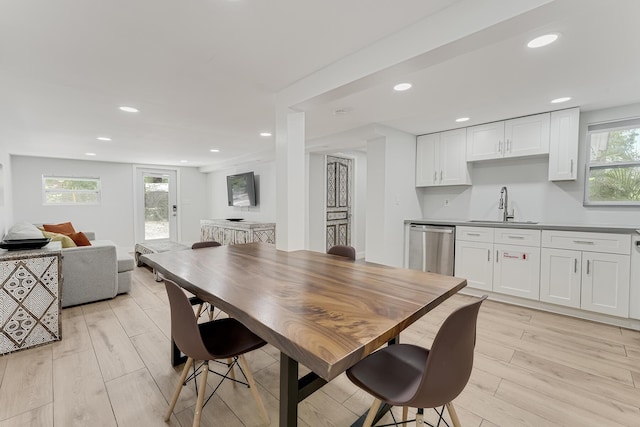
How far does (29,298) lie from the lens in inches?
93.0

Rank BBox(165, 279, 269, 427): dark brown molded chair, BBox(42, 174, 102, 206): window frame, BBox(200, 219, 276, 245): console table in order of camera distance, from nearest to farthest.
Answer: BBox(165, 279, 269, 427): dark brown molded chair < BBox(200, 219, 276, 245): console table < BBox(42, 174, 102, 206): window frame

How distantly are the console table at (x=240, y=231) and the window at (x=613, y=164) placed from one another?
4.83 meters

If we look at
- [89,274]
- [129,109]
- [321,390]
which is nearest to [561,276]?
[321,390]

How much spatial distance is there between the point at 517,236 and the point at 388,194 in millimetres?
1545

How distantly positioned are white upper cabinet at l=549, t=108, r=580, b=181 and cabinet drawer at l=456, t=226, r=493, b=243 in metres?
0.91

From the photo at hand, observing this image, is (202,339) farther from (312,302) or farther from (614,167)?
(614,167)

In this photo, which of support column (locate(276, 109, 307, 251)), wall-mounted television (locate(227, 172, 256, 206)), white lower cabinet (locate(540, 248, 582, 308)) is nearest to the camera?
support column (locate(276, 109, 307, 251))

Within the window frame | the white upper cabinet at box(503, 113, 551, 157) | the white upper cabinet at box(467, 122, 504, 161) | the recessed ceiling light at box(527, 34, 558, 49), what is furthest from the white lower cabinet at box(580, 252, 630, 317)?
the window frame

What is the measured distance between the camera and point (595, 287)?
2797 millimetres

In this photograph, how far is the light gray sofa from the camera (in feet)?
10.5

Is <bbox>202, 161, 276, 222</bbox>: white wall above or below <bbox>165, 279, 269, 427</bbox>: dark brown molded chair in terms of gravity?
above

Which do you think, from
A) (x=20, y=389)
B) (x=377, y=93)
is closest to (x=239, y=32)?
(x=377, y=93)

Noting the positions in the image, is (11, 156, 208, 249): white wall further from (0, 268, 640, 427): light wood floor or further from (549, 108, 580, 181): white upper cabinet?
(549, 108, 580, 181): white upper cabinet

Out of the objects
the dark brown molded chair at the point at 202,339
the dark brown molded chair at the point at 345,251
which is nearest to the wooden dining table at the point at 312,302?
the dark brown molded chair at the point at 202,339
